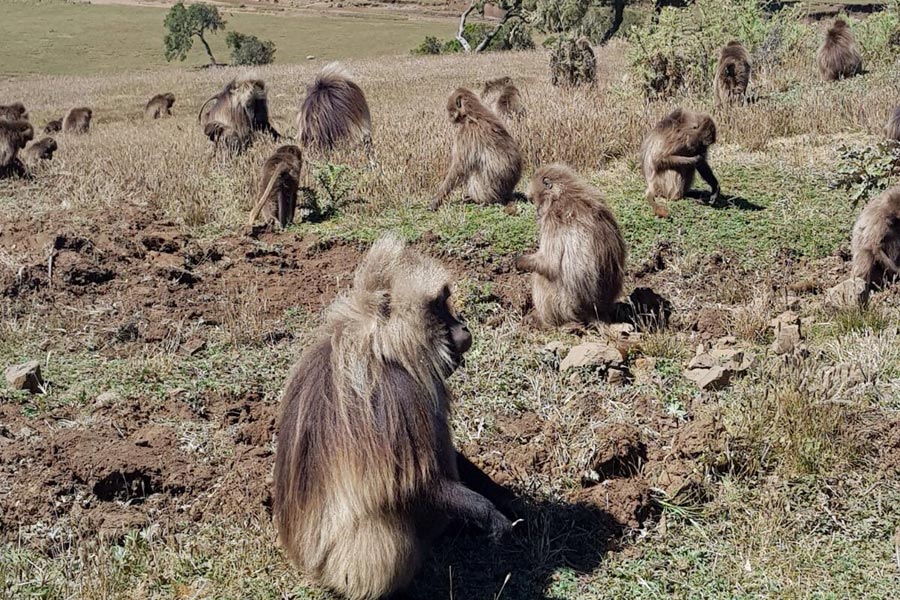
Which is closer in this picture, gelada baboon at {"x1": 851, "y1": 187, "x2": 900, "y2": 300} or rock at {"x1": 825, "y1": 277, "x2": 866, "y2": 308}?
rock at {"x1": 825, "y1": 277, "x2": 866, "y2": 308}

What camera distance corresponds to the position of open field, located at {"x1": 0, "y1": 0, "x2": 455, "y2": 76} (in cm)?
5644

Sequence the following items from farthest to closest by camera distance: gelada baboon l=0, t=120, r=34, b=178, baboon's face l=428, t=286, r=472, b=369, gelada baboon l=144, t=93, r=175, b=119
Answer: gelada baboon l=144, t=93, r=175, b=119 → gelada baboon l=0, t=120, r=34, b=178 → baboon's face l=428, t=286, r=472, b=369

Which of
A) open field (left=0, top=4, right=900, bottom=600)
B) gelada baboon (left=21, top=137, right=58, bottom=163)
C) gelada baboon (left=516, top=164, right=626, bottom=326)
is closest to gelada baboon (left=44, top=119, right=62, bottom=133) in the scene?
gelada baboon (left=21, top=137, right=58, bottom=163)

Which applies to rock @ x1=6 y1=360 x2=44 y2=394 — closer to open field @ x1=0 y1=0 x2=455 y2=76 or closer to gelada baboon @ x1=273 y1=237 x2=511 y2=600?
gelada baboon @ x1=273 y1=237 x2=511 y2=600

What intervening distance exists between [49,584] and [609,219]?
475cm

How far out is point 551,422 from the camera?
541cm

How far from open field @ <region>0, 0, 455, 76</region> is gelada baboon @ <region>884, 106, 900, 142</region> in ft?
161

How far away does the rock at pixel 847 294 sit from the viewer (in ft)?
22.7

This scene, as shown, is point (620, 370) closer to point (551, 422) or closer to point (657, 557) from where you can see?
point (551, 422)

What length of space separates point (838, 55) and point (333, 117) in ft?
32.7

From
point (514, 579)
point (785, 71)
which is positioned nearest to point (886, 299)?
point (514, 579)

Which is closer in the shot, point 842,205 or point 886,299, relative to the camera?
point 886,299

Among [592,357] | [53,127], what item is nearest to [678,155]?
[592,357]

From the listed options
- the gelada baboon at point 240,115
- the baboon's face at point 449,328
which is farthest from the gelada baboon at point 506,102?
the baboon's face at point 449,328
